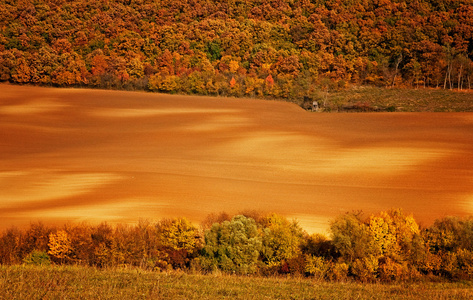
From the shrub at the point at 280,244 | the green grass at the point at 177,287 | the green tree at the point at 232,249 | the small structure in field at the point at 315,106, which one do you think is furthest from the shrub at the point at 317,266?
the small structure in field at the point at 315,106

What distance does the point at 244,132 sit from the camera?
198ft

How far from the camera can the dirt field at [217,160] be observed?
36.7 m

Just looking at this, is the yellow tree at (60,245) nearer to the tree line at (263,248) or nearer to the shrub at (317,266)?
the tree line at (263,248)

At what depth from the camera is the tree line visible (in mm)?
29266

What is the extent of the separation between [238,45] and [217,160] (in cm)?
4392

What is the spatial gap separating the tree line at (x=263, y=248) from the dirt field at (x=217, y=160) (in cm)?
270

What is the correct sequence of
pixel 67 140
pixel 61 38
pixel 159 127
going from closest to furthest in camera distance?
pixel 67 140
pixel 159 127
pixel 61 38

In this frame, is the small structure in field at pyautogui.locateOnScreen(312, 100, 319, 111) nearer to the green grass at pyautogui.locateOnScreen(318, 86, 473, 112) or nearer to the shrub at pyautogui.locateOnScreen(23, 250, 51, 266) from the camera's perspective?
the green grass at pyautogui.locateOnScreen(318, 86, 473, 112)

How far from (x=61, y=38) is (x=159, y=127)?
113 feet

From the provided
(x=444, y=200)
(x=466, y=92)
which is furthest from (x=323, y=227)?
(x=466, y=92)

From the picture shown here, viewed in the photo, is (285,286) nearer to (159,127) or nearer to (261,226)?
(261,226)

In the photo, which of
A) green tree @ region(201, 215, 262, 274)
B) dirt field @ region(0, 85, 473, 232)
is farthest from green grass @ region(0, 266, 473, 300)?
dirt field @ region(0, 85, 473, 232)

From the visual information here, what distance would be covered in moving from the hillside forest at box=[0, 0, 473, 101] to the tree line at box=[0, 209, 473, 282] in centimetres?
5009

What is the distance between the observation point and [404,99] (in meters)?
76.6
